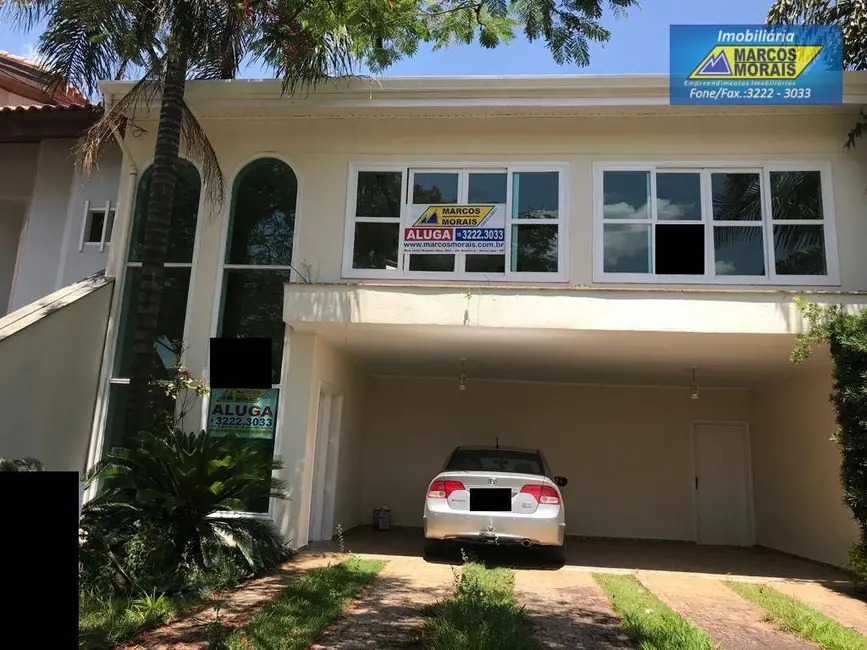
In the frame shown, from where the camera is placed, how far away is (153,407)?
8.52m

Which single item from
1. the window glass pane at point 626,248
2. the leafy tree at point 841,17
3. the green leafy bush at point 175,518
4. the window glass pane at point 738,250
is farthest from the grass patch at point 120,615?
the leafy tree at point 841,17

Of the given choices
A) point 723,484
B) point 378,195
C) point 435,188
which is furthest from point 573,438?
point 378,195

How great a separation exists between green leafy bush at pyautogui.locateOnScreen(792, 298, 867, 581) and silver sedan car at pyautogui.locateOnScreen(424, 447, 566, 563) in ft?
10.3

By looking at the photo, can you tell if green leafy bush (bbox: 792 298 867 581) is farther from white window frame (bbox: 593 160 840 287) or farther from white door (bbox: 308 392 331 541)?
white door (bbox: 308 392 331 541)

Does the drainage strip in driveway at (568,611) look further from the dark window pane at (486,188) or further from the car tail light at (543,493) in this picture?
the dark window pane at (486,188)

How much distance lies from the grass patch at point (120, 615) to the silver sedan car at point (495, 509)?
2944 mm

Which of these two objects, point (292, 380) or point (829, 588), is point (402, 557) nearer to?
point (292, 380)

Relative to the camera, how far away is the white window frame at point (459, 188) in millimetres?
8891

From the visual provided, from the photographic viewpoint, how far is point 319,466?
9547mm

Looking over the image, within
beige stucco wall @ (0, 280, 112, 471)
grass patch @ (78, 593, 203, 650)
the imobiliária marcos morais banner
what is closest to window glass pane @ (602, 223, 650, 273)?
the imobiliária marcos morais banner

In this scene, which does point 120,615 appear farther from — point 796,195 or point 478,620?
point 796,195

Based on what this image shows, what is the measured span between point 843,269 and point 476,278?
477 centimetres

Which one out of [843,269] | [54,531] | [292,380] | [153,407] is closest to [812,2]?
[843,269]

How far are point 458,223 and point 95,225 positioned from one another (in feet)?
20.4
